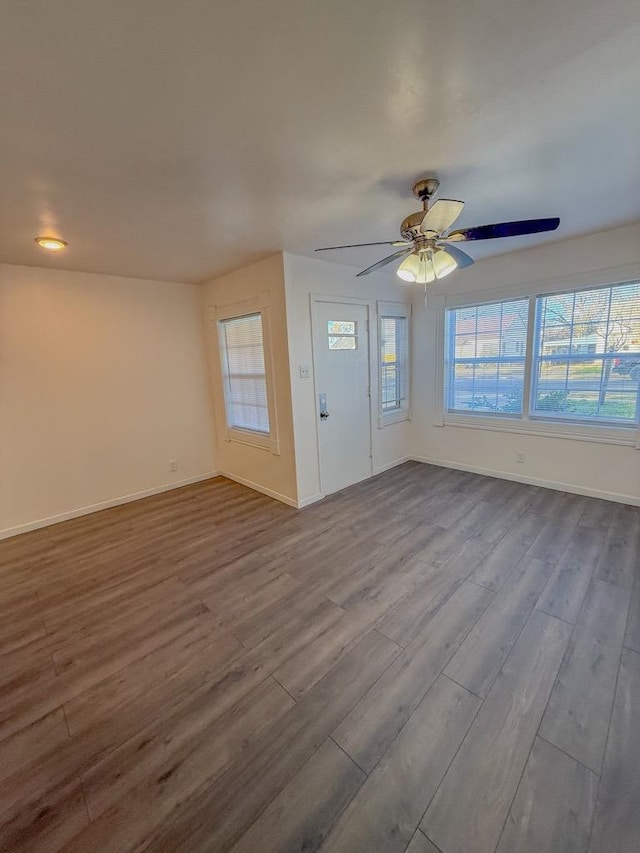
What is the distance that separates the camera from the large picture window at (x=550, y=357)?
126 inches

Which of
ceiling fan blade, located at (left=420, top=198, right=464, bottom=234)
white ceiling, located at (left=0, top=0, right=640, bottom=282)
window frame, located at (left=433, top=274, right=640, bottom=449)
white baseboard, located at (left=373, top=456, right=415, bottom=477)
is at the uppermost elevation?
white ceiling, located at (left=0, top=0, right=640, bottom=282)

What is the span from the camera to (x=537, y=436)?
3.77m

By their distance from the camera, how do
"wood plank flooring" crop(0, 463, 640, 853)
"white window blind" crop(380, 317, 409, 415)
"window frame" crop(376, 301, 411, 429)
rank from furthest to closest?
"white window blind" crop(380, 317, 409, 415) < "window frame" crop(376, 301, 411, 429) < "wood plank flooring" crop(0, 463, 640, 853)

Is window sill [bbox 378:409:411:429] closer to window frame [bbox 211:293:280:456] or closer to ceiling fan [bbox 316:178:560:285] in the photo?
window frame [bbox 211:293:280:456]

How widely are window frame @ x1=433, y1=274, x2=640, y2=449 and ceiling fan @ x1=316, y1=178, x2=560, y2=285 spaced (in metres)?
1.72

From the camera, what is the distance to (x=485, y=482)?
13.1ft

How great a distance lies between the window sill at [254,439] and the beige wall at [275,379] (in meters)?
0.04

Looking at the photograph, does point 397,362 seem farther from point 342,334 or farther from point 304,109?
point 304,109

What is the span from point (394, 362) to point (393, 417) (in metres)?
0.72

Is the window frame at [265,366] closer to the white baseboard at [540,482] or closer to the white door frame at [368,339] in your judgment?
the white door frame at [368,339]

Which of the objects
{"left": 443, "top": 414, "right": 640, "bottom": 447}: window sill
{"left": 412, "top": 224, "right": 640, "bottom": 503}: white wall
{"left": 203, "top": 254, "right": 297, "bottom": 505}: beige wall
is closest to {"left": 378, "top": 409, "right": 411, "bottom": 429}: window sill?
{"left": 412, "top": 224, "right": 640, "bottom": 503}: white wall

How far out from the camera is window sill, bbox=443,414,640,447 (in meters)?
3.25

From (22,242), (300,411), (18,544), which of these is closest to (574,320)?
(300,411)

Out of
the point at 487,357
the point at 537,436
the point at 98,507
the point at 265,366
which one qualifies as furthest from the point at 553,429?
the point at 98,507
